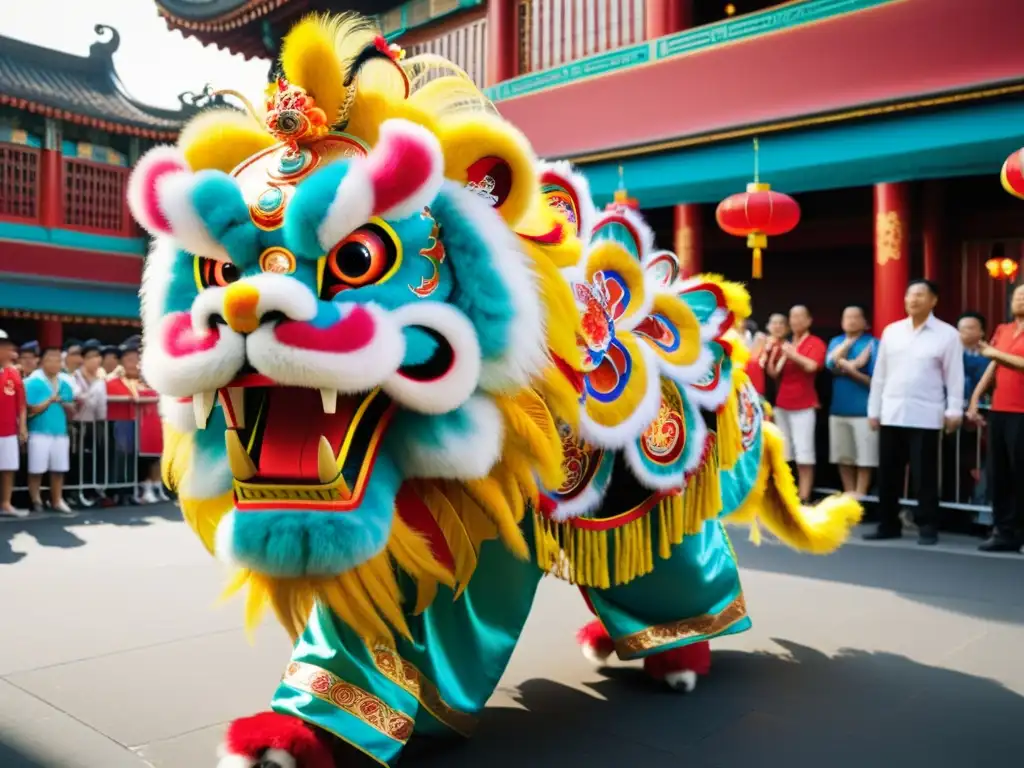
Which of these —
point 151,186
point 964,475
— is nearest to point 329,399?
point 151,186

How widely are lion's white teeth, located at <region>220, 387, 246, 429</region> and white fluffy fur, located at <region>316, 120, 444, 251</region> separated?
307 mm

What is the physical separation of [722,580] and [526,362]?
1.16 meters

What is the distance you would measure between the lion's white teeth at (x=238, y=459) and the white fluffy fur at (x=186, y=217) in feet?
1.04

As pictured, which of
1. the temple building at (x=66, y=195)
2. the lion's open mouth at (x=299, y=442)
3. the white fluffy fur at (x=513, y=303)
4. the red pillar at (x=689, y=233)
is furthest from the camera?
the temple building at (x=66, y=195)

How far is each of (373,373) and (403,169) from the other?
1.15ft

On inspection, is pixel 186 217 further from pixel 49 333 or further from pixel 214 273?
pixel 49 333

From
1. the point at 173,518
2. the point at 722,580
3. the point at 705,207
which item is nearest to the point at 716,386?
the point at 722,580

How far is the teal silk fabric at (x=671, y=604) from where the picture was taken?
8.03ft

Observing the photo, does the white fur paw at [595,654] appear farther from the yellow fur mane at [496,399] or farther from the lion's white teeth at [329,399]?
the lion's white teeth at [329,399]

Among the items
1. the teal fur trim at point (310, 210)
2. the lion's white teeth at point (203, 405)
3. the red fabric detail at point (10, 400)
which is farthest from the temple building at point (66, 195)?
the teal fur trim at point (310, 210)

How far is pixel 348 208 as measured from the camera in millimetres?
1571

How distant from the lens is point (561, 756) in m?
2.08

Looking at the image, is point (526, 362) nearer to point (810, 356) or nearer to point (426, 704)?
point (426, 704)

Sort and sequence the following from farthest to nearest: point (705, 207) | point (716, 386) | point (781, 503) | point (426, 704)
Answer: point (705, 207), point (781, 503), point (716, 386), point (426, 704)
